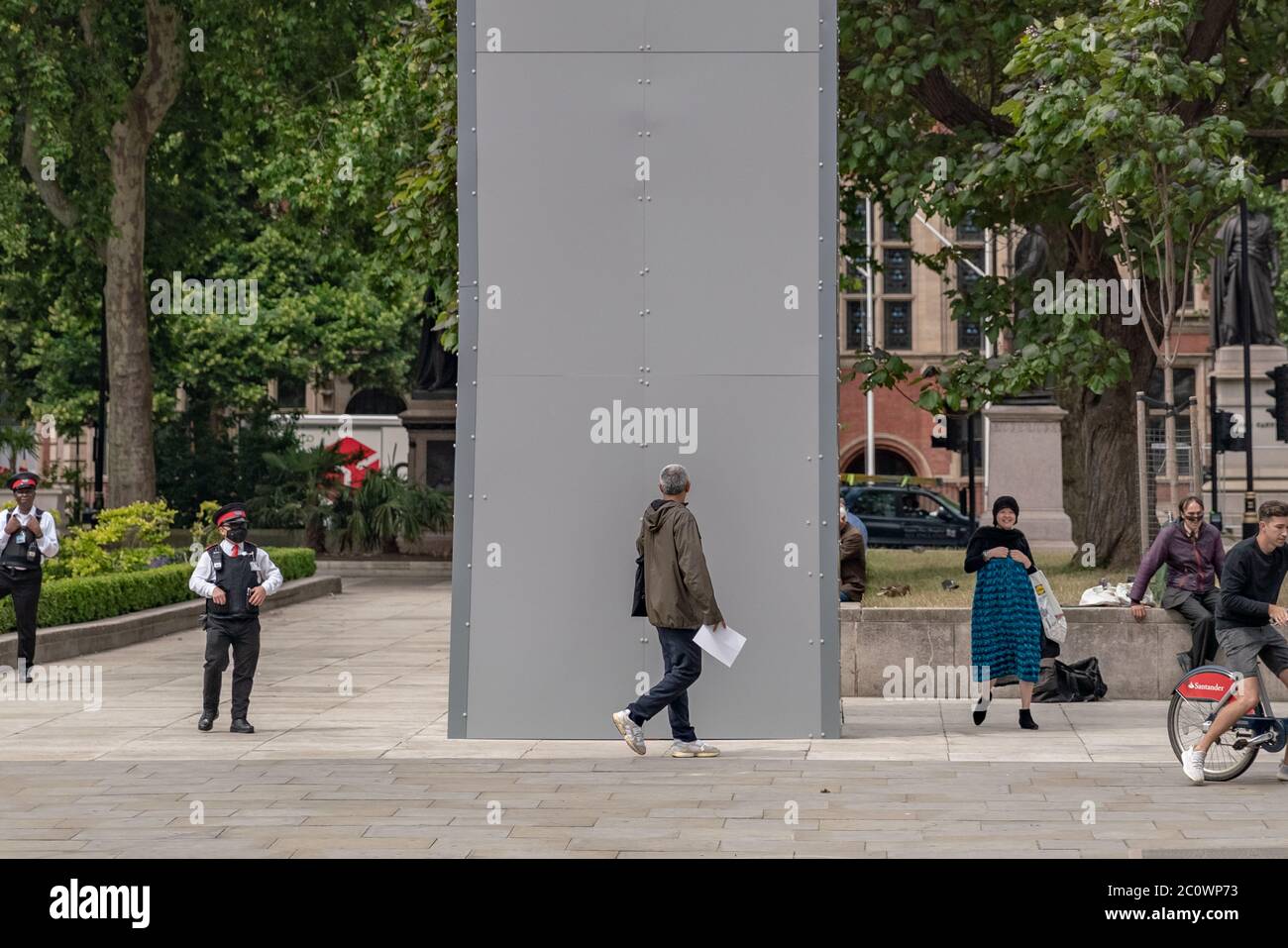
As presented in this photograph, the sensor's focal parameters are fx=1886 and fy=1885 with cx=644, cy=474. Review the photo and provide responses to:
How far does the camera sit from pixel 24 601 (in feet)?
55.6

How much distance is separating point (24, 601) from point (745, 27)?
8.47 m

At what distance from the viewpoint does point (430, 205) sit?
20.1 meters

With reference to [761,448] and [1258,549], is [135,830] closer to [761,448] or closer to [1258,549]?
[761,448]

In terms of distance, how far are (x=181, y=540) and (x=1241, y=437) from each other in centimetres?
2138

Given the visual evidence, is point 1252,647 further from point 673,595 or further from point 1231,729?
point 673,595

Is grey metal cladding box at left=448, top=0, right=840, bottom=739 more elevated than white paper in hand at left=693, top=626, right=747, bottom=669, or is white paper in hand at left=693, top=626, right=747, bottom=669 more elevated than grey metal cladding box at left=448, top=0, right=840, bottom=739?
grey metal cladding box at left=448, top=0, right=840, bottom=739

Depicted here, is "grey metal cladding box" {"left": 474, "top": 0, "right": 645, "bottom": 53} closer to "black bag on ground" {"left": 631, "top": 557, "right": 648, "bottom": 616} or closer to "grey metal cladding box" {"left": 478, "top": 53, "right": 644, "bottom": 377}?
"grey metal cladding box" {"left": 478, "top": 53, "right": 644, "bottom": 377}

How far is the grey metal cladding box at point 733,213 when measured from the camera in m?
13.1

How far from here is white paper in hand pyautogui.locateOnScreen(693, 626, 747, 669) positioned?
38.9 ft

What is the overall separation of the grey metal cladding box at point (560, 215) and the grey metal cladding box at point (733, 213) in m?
0.19

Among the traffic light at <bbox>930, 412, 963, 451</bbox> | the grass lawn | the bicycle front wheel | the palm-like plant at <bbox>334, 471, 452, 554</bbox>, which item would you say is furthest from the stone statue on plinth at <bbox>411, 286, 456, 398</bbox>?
Answer: the bicycle front wheel

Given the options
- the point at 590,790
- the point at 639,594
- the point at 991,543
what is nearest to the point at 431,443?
the point at 991,543

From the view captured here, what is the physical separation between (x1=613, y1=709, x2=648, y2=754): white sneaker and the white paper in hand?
664 millimetres

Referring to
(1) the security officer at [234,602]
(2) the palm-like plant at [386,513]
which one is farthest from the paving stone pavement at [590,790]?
(2) the palm-like plant at [386,513]
